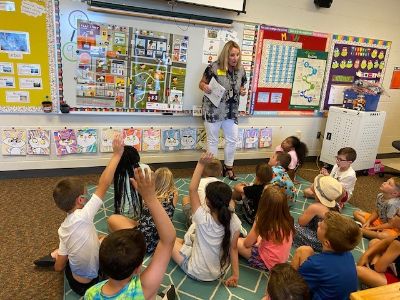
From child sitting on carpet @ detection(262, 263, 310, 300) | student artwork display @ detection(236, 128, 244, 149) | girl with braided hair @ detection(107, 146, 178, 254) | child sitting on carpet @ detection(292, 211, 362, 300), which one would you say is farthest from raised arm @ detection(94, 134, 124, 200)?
student artwork display @ detection(236, 128, 244, 149)

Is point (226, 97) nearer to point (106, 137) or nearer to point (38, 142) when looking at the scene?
point (106, 137)

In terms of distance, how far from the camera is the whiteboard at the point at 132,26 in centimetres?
291

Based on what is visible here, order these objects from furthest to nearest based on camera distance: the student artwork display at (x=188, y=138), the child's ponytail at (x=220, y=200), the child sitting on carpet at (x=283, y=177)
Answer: the student artwork display at (x=188, y=138) → the child sitting on carpet at (x=283, y=177) → the child's ponytail at (x=220, y=200)

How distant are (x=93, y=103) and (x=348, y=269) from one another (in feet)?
8.86

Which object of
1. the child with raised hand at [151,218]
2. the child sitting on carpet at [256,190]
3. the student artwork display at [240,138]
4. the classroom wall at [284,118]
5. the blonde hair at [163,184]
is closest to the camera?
the child with raised hand at [151,218]

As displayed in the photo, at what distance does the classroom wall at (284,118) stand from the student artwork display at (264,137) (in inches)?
3.2

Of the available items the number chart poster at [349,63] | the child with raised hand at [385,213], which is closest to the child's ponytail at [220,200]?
the child with raised hand at [385,213]

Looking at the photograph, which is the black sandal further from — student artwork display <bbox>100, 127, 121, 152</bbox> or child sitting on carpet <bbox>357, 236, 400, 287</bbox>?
child sitting on carpet <bbox>357, 236, 400, 287</bbox>

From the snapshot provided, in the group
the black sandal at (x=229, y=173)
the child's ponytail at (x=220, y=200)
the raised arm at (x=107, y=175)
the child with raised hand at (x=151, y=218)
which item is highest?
the raised arm at (x=107, y=175)

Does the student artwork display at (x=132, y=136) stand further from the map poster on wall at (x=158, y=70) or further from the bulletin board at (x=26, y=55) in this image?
the bulletin board at (x=26, y=55)

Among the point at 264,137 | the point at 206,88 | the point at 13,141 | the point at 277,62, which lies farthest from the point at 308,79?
the point at 13,141

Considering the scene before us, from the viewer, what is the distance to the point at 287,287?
45.9 inches

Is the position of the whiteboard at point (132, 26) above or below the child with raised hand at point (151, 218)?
above

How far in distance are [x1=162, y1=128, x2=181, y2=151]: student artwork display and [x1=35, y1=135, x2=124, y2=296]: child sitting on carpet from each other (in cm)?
200
